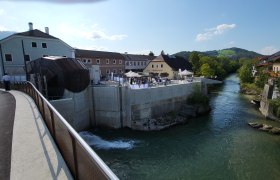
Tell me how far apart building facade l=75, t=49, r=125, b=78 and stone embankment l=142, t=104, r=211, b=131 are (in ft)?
62.9

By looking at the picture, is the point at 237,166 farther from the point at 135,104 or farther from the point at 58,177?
the point at 58,177

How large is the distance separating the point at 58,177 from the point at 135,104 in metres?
18.7

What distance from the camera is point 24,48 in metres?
27.4

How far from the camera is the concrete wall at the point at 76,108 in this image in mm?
17984

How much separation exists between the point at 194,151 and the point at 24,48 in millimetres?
24489

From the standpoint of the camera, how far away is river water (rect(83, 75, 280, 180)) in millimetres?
13242

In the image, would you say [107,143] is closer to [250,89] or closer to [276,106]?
[276,106]

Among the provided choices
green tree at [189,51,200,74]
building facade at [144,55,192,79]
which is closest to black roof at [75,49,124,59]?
building facade at [144,55,192,79]

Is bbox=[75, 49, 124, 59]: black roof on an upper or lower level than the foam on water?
upper

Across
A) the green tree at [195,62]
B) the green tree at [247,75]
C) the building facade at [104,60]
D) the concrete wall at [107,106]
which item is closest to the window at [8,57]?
the concrete wall at [107,106]

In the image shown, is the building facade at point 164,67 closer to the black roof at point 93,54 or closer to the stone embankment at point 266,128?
the black roof at point 93,54

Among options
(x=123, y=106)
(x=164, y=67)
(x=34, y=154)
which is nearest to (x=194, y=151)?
(x=123, y=106)

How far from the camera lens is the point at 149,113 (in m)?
23.7

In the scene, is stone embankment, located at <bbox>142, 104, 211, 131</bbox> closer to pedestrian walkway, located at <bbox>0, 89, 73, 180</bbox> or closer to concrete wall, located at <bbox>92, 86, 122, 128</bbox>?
concrete wall, located at <bbox>92, 86, 122, 128</bbox>
